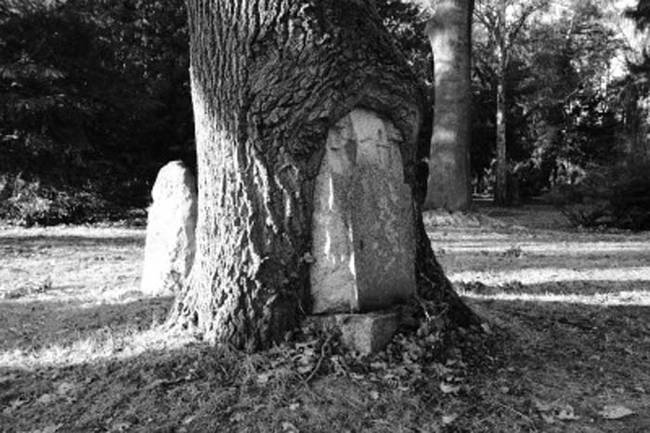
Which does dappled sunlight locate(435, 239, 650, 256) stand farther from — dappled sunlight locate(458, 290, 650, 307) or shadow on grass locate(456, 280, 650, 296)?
dappled sunlight locate(458, 290, 650, 307)

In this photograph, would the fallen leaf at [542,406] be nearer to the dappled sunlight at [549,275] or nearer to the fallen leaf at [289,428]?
the fallen leaf at [289,428]

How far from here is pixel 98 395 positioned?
3.65m

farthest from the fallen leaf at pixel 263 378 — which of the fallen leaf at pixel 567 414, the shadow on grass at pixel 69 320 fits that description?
the fallen leaf at pixel 567 414

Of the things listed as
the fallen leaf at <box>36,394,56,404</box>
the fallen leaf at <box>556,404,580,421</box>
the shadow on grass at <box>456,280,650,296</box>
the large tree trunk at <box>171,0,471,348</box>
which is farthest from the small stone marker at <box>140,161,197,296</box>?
the fallen leaf at <box>556,404,580,421</box>

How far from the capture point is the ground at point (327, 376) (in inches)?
134

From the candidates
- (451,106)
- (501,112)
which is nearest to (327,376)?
(451,106)

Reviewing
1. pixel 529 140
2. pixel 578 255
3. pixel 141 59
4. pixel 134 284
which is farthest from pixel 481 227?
pixel 529 140

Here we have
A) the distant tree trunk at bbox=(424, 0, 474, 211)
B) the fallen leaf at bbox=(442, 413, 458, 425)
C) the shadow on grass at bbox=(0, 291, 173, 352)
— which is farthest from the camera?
the distant tree trunk at bbox=(424, 0, 474, 211)

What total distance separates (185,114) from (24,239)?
825 centimetres

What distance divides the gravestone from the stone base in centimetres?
9

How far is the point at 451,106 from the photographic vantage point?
587 inches

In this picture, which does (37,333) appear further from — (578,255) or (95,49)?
(95,49)

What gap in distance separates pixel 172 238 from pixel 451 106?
34.0 ft

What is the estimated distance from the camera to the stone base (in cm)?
386
